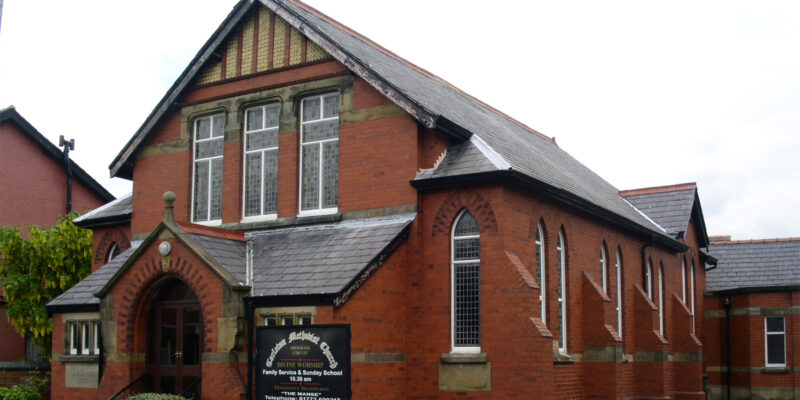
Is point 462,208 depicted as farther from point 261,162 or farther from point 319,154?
point 261,162

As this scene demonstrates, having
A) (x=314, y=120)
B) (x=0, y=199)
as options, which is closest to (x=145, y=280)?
(x=314, y=120)

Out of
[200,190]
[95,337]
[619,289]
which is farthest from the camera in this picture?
[619,289]

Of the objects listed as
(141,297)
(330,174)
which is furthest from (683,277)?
(141,297)

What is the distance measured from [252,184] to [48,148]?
17300 mm

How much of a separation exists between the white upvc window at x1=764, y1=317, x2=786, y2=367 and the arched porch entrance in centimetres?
2143

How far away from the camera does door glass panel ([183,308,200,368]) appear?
766 inches

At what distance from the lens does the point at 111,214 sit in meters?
25.6

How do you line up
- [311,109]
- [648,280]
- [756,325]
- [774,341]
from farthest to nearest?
[756,325], [774,341], [648,280], [311,109]

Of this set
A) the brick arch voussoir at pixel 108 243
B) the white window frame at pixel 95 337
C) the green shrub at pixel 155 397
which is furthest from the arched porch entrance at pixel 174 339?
the brick arch voussoir at pixel 108 243

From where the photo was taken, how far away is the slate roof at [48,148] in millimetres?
34719

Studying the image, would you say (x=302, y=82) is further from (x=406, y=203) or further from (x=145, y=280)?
(x=145, y=280)

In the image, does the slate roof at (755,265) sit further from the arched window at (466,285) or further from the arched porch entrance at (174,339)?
the arched porch entrance at (174,339)

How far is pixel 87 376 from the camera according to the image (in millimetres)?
21031

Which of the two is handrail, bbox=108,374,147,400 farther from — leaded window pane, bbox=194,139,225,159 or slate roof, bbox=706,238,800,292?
slate roof, bbox=706,238,800,292
